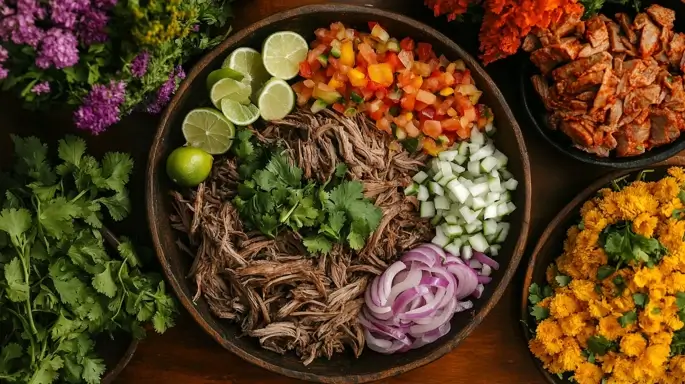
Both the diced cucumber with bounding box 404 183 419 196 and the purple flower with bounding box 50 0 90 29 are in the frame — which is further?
the diced cucumber with bounding box 404 183 419 196

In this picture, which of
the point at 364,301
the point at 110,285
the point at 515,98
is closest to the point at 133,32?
the point at 110,285

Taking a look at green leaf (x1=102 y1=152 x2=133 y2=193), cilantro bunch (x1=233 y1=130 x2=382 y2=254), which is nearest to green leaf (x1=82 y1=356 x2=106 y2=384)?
green leaf (x1=102 y1=152 x2=133 y2=193)

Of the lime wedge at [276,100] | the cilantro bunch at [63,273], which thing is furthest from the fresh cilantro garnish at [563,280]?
the cilantro bunch at [63,273]

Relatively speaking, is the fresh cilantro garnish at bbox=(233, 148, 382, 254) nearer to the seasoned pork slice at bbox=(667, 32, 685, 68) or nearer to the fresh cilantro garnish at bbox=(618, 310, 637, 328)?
the fresh cilantro garnish at bbox=(618, 310, 637, 328)

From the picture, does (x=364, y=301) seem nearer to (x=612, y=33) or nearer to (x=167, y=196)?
(x=167, y=196)

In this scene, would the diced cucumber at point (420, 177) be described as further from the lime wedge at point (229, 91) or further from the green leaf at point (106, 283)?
the green leaf at point (106, 283)

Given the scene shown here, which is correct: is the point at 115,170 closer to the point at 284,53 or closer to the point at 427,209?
the point at 284,53
